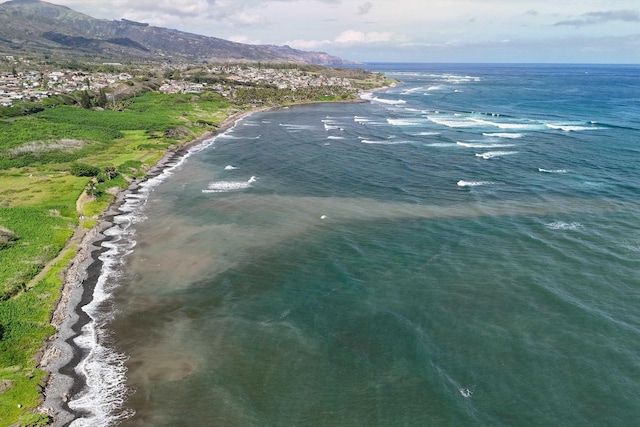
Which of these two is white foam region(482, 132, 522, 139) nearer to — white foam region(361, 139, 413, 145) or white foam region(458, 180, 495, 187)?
white foam region(361, 139, 413, 145)

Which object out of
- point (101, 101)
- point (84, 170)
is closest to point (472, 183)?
point (84, 170)

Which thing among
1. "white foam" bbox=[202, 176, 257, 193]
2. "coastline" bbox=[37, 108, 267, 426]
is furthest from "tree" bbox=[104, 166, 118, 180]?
"white foam" bbox=[202, 176, 257, 193]

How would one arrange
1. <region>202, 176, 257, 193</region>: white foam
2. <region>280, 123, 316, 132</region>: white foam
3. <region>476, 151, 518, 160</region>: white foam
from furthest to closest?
1. <region>280, 123, 316, 132</region>: white foam
2. <region>476, 151, 518, 160</region>: white foam
3. <region>202, 176, 257, 193</region>: white foam

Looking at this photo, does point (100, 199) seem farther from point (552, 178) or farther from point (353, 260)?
point (552, 178)

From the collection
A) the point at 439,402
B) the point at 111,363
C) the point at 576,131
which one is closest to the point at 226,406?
the point at 111,363

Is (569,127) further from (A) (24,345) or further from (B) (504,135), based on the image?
(A) (24,345)

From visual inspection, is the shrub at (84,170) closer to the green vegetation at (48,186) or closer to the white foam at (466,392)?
the green vegetation at (48,186)

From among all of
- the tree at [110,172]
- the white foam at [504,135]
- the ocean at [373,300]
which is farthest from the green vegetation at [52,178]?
the white foam at [504,135]
